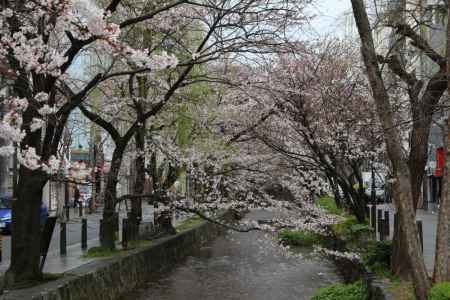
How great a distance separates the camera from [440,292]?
6.66 m

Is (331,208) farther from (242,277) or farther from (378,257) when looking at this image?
(378,257)

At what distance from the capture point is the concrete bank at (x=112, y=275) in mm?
9203

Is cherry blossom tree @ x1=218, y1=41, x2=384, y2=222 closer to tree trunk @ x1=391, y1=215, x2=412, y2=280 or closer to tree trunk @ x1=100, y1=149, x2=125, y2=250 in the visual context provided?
tree trunk @ x1=100, y1=149, x2=125, y2=250

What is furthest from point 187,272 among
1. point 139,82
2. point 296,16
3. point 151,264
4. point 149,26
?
point 296,16

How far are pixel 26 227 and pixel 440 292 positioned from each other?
650 cm

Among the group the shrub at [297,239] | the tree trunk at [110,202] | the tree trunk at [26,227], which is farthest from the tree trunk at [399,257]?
the shrub at [297,239]

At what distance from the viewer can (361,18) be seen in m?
8.37

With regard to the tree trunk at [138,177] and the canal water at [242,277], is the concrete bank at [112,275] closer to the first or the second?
the canal water at [242,277]

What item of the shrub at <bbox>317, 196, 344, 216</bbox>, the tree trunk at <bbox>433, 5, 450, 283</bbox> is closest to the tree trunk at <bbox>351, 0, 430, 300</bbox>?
the tree trunk at <bbox>433, 5, 450, 283</bbox>

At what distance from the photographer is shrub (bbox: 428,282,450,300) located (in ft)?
21.5

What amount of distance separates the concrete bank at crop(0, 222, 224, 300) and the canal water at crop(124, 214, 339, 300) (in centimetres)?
33

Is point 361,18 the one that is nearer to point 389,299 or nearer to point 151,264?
point 389,299

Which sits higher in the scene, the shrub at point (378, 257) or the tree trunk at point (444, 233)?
the tree trunk at point (444, 233)

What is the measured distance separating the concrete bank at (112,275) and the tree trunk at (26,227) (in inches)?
17.5
